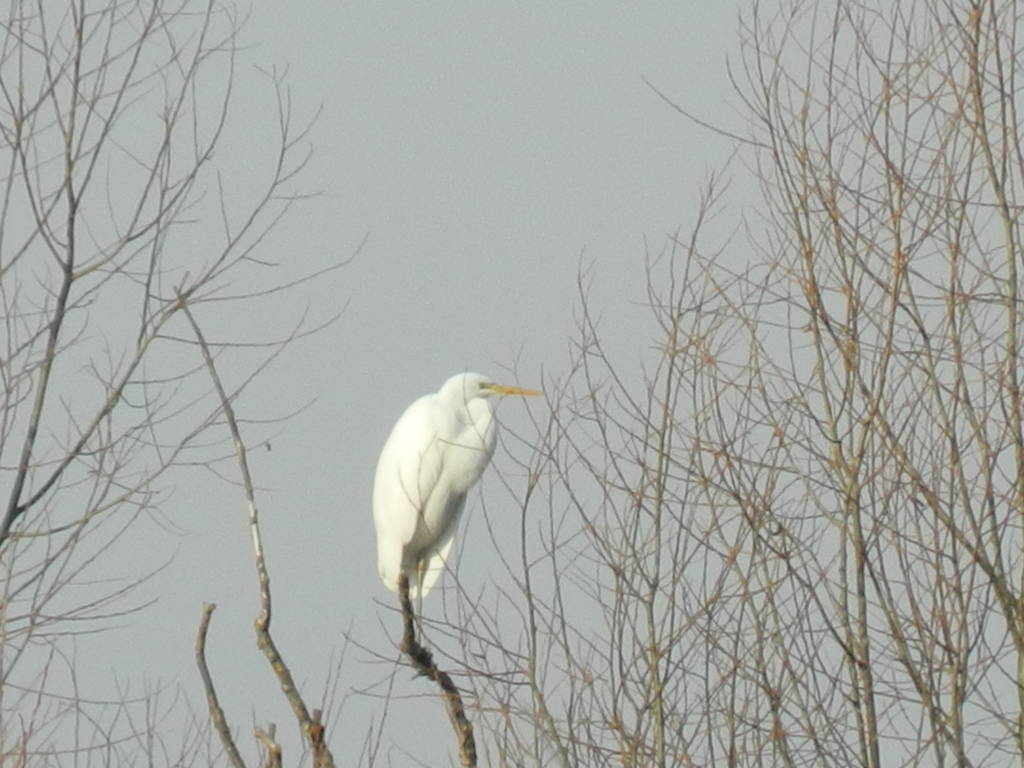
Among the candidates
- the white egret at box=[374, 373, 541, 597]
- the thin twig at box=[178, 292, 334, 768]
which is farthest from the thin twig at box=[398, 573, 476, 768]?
the white egret at box=[374, 373, 541, 597]

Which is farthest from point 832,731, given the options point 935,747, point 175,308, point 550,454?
point 175,308

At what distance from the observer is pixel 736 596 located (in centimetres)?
570

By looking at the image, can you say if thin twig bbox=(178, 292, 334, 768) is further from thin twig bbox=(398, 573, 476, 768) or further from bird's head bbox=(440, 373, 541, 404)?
bird's head bbox=(440, 373, 541, 404)

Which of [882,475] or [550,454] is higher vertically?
[550,454]

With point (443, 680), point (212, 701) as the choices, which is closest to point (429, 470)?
point (443, 680)

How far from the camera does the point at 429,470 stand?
30.3 ft

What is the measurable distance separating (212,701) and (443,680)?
5.96 ft

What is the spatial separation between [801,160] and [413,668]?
229cm

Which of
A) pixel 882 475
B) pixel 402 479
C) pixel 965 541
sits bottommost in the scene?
pixel 965 541

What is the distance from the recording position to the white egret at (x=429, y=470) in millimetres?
9164

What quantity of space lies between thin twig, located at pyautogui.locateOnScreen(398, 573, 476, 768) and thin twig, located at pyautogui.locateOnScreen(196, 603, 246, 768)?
5.11 feet

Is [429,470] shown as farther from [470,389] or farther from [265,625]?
[265,625]

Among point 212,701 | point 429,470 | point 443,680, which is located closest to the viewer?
point 212,701

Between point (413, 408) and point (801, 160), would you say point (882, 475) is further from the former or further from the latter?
point (413, 408)
